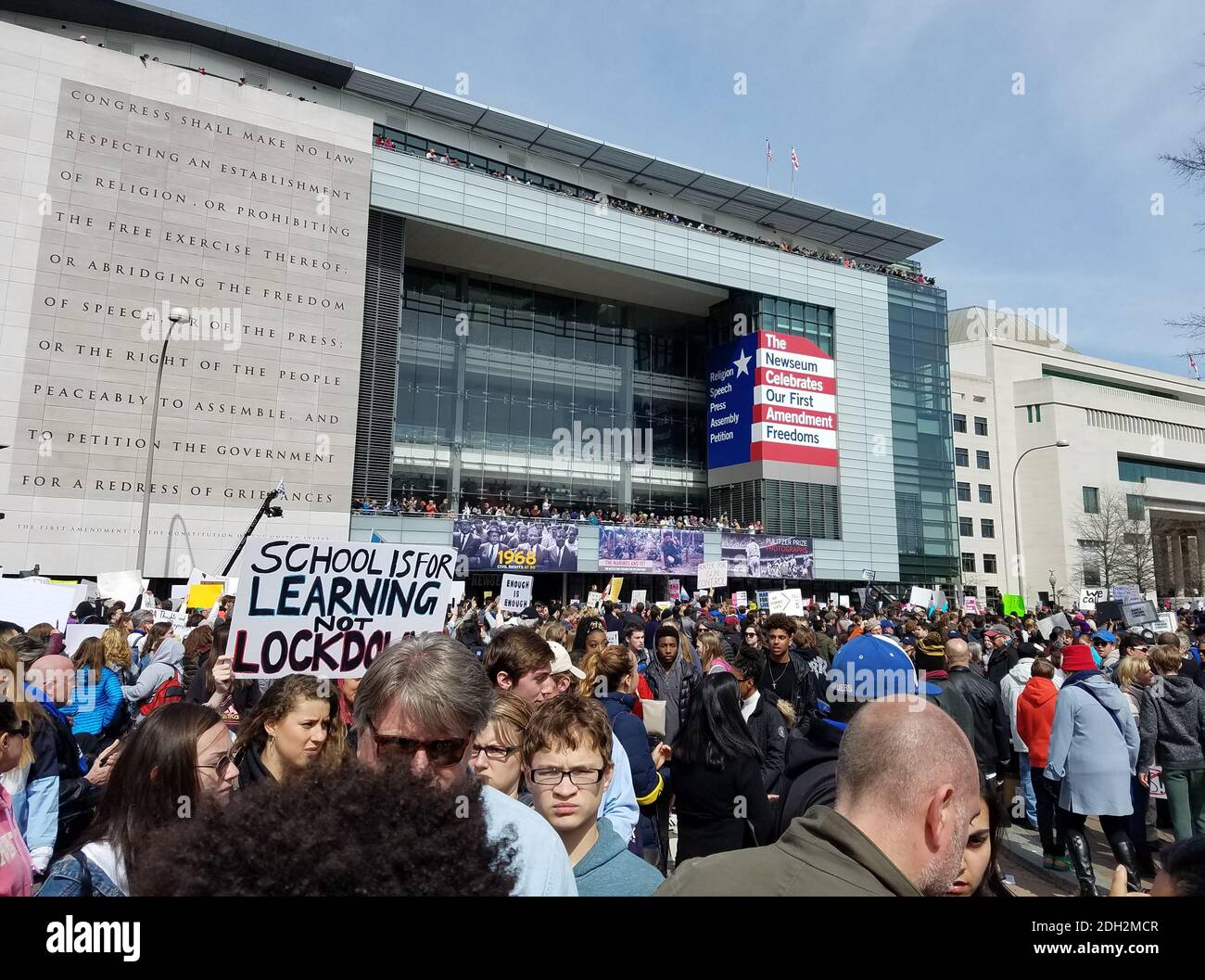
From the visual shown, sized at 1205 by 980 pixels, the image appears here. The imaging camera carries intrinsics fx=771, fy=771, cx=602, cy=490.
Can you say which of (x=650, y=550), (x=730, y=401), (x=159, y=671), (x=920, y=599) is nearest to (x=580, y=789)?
(x=159, y=671)

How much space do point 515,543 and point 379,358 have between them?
1067 centimetres

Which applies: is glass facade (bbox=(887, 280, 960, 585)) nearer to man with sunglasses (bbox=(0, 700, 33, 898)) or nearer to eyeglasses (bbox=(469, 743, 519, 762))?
eyeglasses (bbox=(469, 743, 519, 762))

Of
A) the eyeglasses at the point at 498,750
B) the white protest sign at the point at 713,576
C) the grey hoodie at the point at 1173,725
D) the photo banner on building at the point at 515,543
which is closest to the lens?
the eyeglasses at the point at 498,750

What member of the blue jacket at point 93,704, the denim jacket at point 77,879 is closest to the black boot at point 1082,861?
the denim jacket at point 77,879

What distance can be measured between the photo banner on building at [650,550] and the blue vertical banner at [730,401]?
276 inches

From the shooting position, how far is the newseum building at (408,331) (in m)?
29.5

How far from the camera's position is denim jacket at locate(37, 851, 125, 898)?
2225 mm

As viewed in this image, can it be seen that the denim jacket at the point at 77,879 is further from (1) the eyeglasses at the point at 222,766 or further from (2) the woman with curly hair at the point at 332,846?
(2) the woman with curly hair at the point at 332,846

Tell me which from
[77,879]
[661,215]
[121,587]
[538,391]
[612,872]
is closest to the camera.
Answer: [77,879]

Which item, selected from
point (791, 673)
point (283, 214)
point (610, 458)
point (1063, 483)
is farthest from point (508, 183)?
point (1063, 483)

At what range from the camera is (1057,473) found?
62.8 meters

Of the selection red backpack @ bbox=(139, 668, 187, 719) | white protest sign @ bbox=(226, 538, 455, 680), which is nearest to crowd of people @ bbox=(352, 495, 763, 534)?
red backpack @ bbox=(139, 668, 187, 719)

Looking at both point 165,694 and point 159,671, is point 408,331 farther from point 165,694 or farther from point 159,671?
point 165,694
